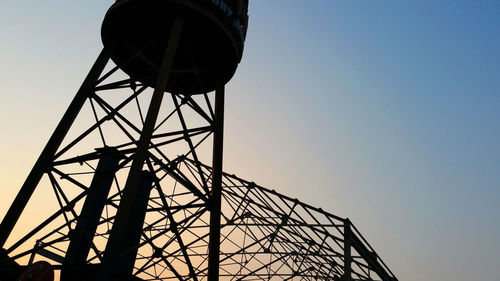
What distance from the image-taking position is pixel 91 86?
9031 mm

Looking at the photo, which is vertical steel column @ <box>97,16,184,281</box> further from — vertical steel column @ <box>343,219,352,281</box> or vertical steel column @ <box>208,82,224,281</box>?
vertical steel column @ <box>343,219,352,281</box>

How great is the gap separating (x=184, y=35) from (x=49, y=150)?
3915 mm

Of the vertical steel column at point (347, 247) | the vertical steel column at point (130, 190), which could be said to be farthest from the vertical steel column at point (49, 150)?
the vertical steel column at point (347, 247)

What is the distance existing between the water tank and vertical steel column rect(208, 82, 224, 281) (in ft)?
1.94

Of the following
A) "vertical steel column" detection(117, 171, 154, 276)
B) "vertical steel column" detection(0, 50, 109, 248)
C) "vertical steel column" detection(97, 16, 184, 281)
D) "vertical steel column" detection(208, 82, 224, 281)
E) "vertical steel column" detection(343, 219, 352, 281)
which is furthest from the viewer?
"vertical steel column" detection(343, 219, 352, 281)

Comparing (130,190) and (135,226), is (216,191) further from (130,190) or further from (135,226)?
(135,226)

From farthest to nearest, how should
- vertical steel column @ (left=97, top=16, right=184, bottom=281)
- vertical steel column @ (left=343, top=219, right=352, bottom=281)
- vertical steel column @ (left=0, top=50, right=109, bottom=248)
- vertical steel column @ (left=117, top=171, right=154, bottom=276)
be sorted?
vertical steel column @ (left=343, top=219, right=352, bottom=281) < vertical steel column @ (left=117, top=171, right=154, bottom=276) < vertical steel column @ (left=0, top=50, right=109, bottom=248) < vertical steel column @ (left=97, top=16, right=184, bottom=281)

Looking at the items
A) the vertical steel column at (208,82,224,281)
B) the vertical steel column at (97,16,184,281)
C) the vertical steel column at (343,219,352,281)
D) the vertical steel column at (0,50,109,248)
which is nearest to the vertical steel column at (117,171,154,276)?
the vertical steel column at (208,82,224,281)

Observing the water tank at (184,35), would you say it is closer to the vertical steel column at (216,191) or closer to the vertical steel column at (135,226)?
the vertical steel column at (216,191)

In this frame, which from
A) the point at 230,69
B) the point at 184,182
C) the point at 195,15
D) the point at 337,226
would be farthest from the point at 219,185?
the point at 337,226

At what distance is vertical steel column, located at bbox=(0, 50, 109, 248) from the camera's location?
7.52 meters

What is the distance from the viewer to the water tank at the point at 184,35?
29.2 ft

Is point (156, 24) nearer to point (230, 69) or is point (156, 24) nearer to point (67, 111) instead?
point (230, 69)

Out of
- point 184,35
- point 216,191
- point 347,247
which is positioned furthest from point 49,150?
point 347,247
